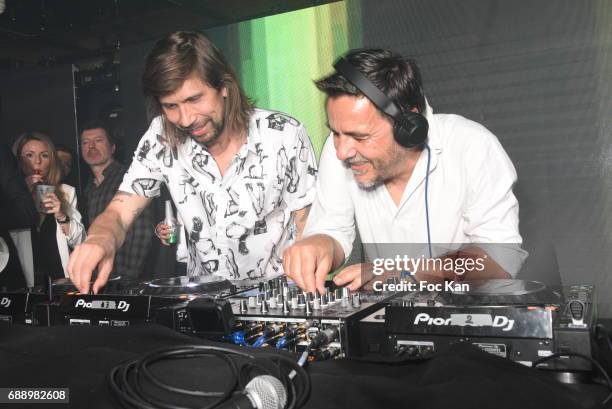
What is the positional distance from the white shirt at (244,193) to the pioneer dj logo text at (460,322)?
804 millimetres

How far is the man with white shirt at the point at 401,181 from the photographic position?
4.90 ft

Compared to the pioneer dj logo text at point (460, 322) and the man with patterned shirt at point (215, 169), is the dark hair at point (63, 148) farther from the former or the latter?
the pioneer dj logo text at point (460, 322)

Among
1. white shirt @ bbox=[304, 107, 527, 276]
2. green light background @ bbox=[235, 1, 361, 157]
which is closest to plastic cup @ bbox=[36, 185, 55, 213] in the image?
green light background @ bbox=[235, 1, 361, 157]

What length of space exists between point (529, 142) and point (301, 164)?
659mm

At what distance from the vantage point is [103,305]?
4.69ft

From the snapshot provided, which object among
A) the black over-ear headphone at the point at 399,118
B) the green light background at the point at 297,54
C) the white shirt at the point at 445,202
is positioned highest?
the green light background at the point at 297,54

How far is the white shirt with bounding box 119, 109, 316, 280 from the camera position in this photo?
183cm

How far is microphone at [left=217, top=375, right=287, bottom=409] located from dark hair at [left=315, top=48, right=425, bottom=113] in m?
0.90

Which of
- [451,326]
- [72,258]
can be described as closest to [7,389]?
[451,326]

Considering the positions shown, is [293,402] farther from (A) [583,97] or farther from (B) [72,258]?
(B) [72,258]

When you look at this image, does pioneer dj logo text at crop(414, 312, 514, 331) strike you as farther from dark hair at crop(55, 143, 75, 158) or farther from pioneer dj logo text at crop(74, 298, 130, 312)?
dark hair at crop(55, 143, 75, 158)

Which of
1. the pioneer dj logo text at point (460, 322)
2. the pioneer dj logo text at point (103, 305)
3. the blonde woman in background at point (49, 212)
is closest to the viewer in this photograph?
the pioneer dj logo text at point (460, 322)

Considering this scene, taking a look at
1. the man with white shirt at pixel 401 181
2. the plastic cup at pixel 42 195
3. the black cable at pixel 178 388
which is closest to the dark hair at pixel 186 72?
the man with white shirt at pixel 401 181

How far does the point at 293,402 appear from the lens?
806 mm
